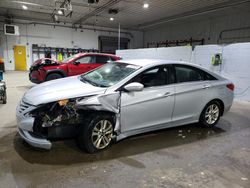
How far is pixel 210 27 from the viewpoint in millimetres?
13508

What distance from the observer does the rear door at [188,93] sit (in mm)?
3236

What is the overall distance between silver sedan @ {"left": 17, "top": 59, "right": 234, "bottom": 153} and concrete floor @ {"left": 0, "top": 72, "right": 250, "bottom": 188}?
25 centimetres

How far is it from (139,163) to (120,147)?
0.50 meters

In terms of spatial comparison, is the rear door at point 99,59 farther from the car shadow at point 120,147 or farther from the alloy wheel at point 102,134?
the alloy wheel at point 102,134

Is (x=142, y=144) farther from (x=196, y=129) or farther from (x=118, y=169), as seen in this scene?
(x=196, y=129)

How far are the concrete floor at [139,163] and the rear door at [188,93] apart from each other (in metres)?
0.41

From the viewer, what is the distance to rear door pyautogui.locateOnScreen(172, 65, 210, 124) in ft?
10.6

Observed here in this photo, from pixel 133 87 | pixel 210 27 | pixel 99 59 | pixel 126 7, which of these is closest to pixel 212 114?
pixel 133 87

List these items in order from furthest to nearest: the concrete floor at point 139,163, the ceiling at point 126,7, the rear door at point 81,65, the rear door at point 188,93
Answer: the ceiling at point 126,7
the rear door at point 81,65
the rear door at point 188,93
the concrete floor at point 139,163

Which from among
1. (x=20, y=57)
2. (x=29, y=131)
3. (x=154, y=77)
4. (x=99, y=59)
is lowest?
(x=29, y=131)

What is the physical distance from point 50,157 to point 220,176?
2235 millimetres

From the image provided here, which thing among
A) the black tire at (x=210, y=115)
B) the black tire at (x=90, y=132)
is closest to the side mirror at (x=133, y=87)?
the black tire at (x=90, y=132)

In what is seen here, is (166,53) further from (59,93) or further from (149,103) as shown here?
(59,93)

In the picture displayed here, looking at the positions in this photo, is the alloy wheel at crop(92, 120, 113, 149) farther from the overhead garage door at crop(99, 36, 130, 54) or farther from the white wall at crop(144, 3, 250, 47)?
the overhead garage door at crop(99, 36, 130, 54)
